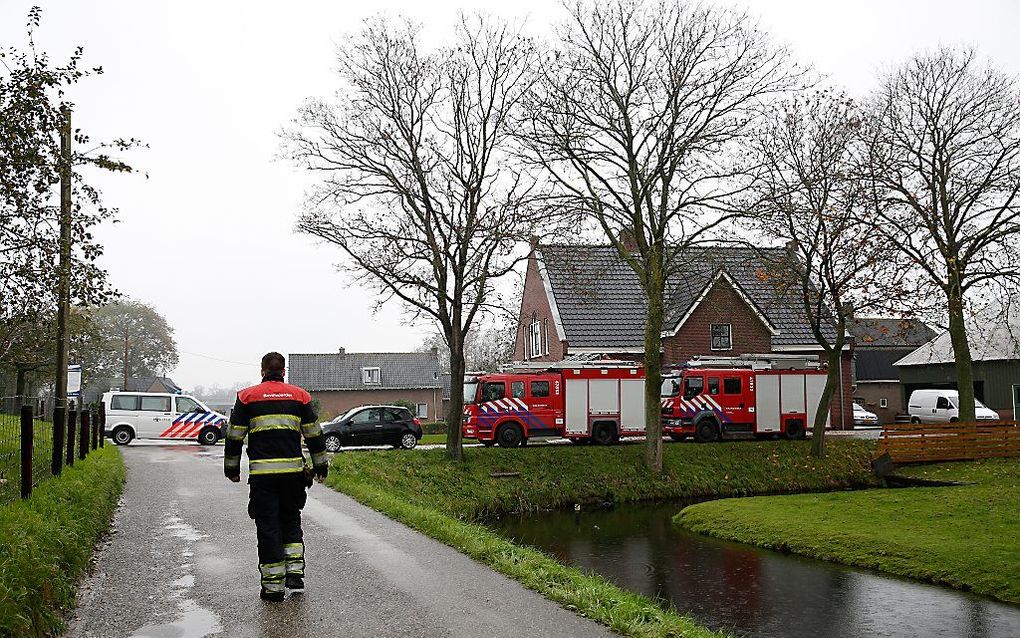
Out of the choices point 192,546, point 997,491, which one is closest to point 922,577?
point 997,491

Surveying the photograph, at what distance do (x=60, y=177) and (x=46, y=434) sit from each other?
367 cm

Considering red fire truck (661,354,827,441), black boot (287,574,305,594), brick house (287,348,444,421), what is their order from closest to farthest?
1. black boot (287,574,305,594)
2. red fire truck (661,354,827,441)
3. brick house (287,348,444,421)

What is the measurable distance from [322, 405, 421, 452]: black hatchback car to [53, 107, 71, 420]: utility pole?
939 cm

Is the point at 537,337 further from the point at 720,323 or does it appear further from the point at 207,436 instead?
the point at 207,436

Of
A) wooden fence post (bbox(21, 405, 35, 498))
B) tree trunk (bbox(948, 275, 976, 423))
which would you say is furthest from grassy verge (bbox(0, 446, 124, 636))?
tree trunk (bbox(948, 275, 976, 423))

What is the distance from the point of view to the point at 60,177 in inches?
530

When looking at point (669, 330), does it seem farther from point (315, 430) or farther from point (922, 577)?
point (315, 430)

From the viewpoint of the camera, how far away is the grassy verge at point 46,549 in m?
6.34

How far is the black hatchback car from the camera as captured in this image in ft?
96.9

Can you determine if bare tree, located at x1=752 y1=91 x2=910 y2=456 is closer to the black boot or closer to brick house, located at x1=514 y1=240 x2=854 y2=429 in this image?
brick house, located at x1=514 y1=240 x2=854 y2=429

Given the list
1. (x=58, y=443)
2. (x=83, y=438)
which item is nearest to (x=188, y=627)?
(x=58, y=443)

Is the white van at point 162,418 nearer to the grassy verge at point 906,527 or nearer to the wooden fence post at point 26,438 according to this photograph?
the grassy verge at point 906,527

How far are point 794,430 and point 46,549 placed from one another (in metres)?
28.2

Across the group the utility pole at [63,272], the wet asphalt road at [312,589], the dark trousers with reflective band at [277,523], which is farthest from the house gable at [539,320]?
the dark trousers with reflective band at [277,523]
